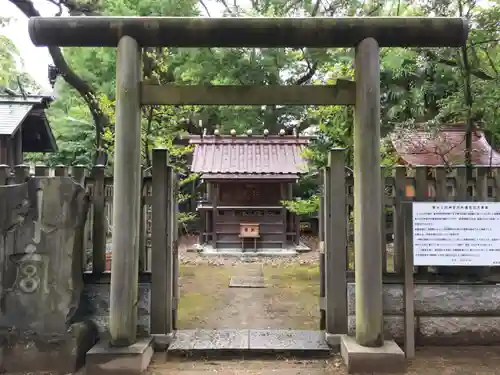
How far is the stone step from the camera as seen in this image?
4352mm

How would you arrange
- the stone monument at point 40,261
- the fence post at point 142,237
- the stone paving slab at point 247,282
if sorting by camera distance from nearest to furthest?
1. the stone monument at point 40,261
2. the fence post at point 142,237
3. the stone paving slab at point 247,282

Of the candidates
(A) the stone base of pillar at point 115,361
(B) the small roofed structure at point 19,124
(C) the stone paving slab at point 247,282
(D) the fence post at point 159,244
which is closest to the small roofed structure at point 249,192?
(C) the stone paving slab at point 247,282

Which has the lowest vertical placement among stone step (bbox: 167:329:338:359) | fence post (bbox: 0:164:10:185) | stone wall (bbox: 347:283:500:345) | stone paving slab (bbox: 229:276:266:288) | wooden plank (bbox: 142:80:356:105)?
stone paving slab (bbox: 229:276:266:288)

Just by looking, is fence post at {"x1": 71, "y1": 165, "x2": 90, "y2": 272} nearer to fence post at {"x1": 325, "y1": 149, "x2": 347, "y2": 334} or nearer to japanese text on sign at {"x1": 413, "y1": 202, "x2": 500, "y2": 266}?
fence post at {"x1": 325, "y1": 149, "x2": 347, "y2": 334}

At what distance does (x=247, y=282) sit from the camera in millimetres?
9109

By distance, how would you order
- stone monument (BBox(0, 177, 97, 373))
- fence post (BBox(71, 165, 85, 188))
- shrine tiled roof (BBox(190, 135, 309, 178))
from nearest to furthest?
stone monument (BBox(0, 177, 97, 373))
fence post (BBox(71, 165, 85, 188))
shrine tiled roof (BBox(190, 135, 309, 178))

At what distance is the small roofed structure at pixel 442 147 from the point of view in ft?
24.1

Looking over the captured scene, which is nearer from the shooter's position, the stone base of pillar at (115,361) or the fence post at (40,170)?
the stone base of pillar at (115,361)

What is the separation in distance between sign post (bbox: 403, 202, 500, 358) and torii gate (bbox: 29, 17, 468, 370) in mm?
477

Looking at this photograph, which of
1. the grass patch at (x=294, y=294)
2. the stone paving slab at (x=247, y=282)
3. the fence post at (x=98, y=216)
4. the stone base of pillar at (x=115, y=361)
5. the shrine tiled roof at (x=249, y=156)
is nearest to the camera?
the stone base of pillar at (x=115, y=361)

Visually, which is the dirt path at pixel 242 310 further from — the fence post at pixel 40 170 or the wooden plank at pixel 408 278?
the fence post at pixel 40 170

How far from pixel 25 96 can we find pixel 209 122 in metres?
9.83

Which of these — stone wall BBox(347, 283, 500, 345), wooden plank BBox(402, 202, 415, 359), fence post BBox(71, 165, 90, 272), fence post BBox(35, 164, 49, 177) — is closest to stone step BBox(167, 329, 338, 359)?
stone wall BBox(347, 283, 500, 345)

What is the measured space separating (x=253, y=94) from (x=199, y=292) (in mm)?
4948
